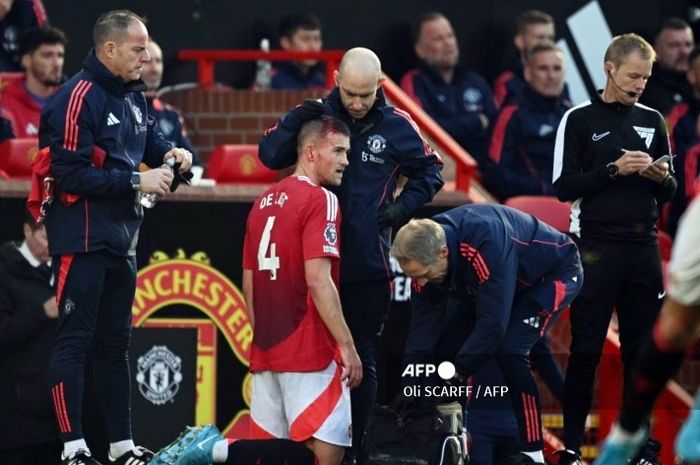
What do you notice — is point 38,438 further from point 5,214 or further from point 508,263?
point 508,263

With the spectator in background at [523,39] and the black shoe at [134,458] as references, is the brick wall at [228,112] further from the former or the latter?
the black shoe at [134,458]

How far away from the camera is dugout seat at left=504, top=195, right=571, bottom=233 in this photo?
10391mm

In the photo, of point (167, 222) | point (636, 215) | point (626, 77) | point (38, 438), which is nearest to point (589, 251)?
point (636, 215)

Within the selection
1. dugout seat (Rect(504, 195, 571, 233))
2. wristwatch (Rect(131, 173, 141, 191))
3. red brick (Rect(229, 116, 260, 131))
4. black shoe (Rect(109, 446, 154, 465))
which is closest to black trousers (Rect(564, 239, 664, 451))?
dugout seat (Rect(504, 195, 571, 233))

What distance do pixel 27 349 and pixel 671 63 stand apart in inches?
223

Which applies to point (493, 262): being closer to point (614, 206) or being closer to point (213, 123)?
point (614, 206)

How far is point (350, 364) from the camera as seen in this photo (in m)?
7.81

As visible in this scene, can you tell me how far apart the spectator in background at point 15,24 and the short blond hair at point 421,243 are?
4435mm

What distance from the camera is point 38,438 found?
9.55 metres

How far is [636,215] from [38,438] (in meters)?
3.51

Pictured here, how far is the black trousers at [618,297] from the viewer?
848 cm

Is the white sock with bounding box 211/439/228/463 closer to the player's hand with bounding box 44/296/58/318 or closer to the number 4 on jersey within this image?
the number 4 on jersey

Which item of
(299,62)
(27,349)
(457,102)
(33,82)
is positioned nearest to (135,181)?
(27,349)

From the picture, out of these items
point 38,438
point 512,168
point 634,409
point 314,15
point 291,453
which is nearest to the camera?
point 634,409
